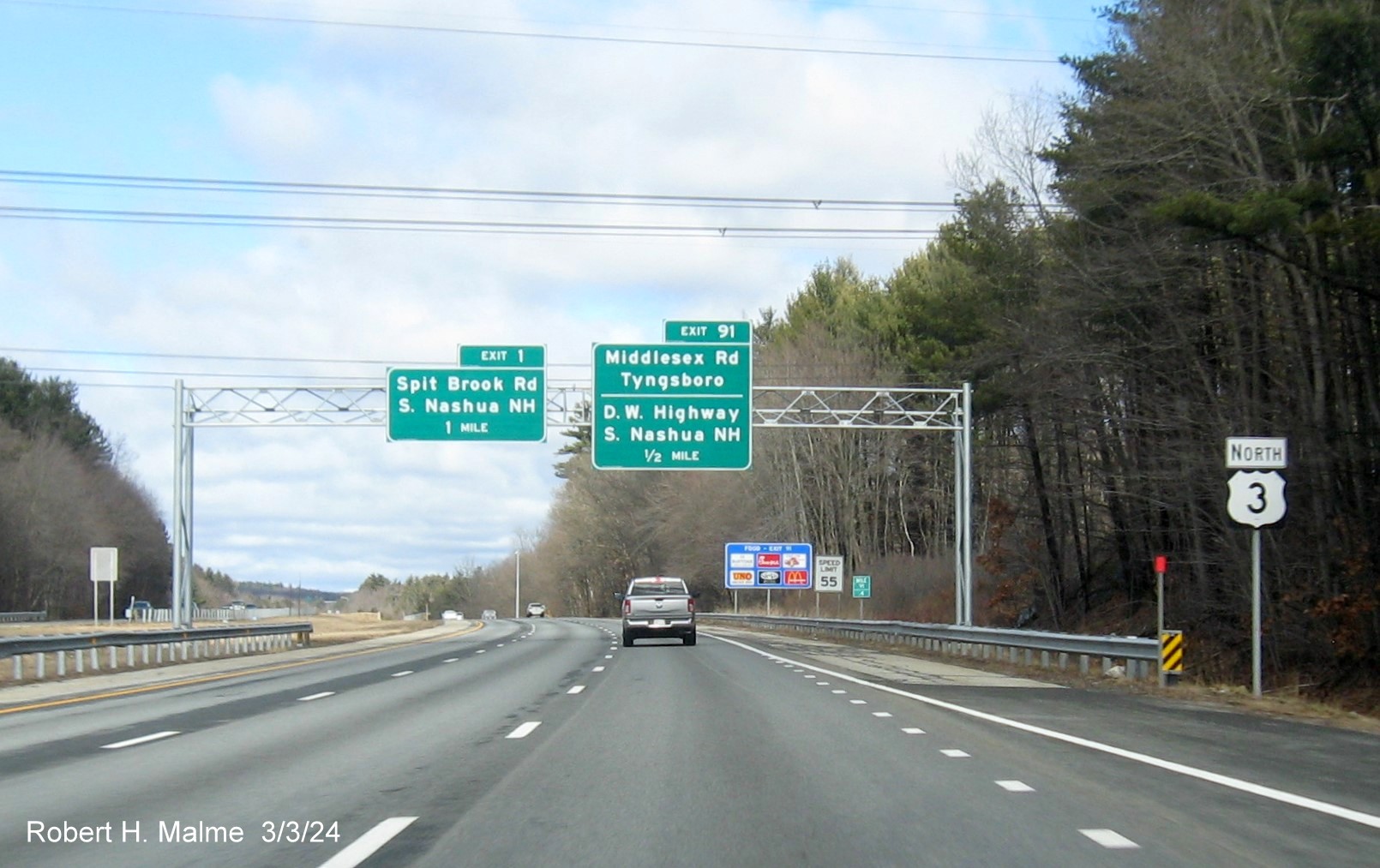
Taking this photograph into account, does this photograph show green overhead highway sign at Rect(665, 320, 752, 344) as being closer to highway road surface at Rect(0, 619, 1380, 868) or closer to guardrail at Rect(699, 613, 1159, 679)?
guardrail at Rect(699, 613, 1159, 679)

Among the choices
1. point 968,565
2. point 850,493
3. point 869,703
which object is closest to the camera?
point 869,703

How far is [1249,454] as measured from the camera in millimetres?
20484

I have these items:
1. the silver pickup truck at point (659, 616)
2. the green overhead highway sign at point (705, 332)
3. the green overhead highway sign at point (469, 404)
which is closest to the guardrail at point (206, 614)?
the silver pickup truck at point (659, 616)

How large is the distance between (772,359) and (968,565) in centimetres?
3626

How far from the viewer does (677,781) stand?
37.4 feet

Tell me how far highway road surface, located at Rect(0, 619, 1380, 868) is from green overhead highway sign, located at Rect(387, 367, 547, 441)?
15560 mm

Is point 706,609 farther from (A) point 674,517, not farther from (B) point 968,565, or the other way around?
(B) point 968,565

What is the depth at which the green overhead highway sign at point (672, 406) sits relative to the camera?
36906mm

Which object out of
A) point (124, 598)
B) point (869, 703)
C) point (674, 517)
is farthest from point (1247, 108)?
point (124, 598)

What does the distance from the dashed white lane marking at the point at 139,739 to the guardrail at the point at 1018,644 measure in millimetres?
14831

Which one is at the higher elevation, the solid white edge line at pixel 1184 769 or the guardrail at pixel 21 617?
the solid white edge line at pixel 1184 769

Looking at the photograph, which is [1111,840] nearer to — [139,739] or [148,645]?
[139,739]

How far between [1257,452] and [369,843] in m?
15.8

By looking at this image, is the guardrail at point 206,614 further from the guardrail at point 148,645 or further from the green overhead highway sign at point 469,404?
the green overhead highway sign at point 469,404
